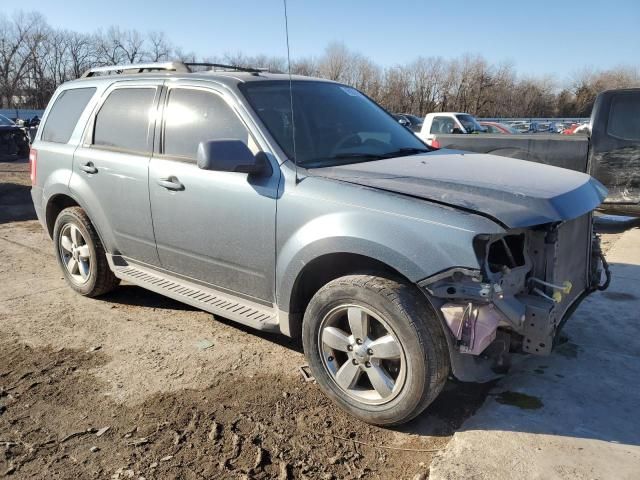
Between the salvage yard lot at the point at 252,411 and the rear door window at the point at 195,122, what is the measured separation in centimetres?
147

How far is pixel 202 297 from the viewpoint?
3.89 metres

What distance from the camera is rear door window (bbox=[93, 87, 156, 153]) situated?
421 centimetres

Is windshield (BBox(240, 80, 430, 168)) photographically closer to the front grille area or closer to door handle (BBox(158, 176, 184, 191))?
door handle (BBox(158, 176, 184, 191))

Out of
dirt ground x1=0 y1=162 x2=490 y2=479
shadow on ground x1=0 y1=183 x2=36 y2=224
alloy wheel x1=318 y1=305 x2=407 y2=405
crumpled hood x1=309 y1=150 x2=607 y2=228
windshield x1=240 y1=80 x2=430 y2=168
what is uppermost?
windshield x1=240 y1=80 x2=430 y2=168

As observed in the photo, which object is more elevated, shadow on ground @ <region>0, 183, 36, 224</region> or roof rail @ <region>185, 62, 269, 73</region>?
roof rail @ <region>185, 62, 269, 73</region>

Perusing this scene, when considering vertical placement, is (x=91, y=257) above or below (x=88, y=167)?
below

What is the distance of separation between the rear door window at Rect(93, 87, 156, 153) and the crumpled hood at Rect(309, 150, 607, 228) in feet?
5.47

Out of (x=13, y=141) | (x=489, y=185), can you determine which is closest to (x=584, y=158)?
(x=489, y=185)

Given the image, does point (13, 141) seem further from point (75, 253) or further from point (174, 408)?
point (174, 408)

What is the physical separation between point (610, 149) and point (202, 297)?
650 cm

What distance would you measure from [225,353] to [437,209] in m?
2.02

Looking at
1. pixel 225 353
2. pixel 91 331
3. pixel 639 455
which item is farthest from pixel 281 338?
pixel 639 455

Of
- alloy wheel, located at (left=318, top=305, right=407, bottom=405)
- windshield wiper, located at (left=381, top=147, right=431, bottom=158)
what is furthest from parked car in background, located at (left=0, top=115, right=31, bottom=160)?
alloy wheel, located at (left=318, top=305, right=407, bottom=405)

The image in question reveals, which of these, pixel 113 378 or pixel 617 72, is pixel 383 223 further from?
pixel 617 72
